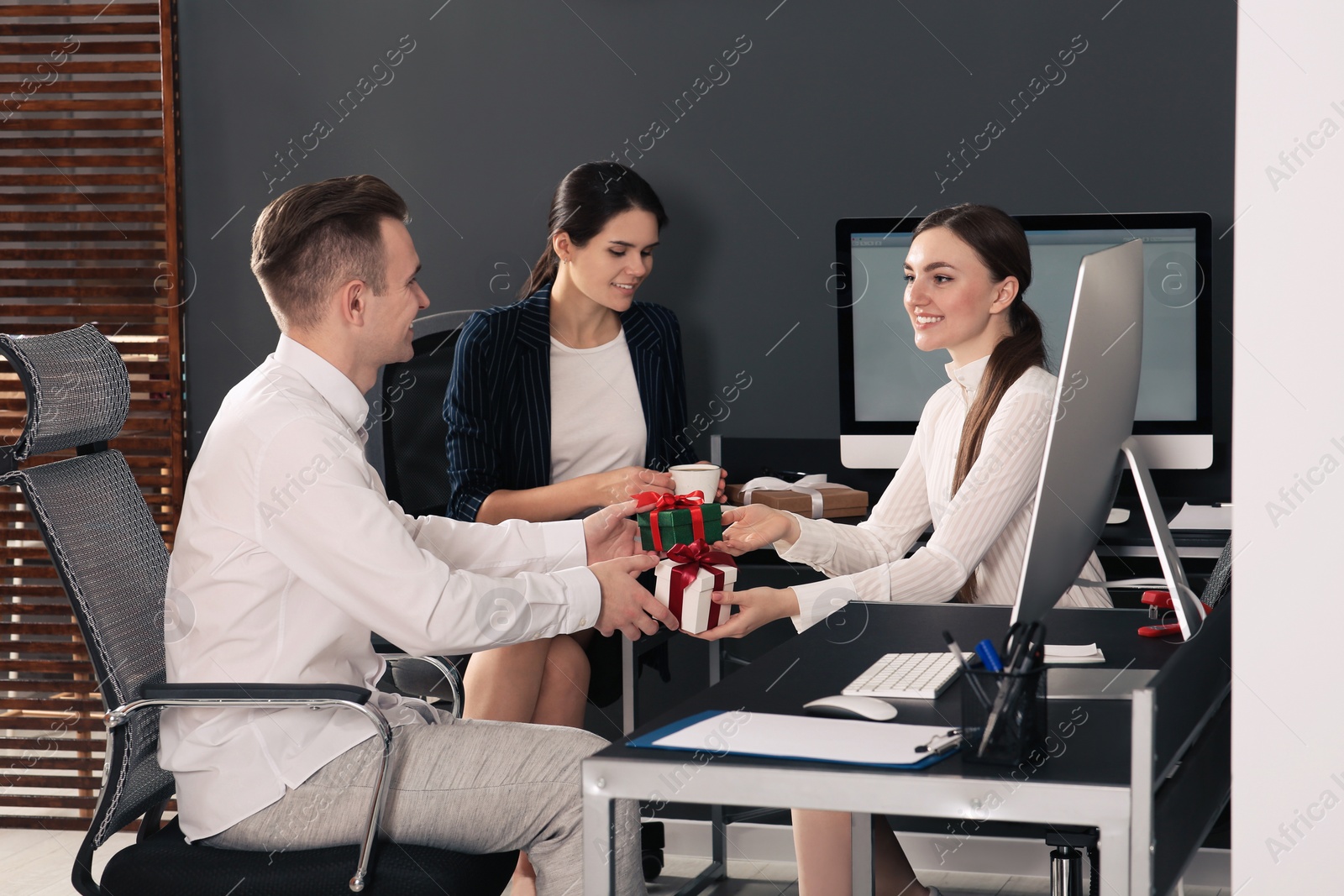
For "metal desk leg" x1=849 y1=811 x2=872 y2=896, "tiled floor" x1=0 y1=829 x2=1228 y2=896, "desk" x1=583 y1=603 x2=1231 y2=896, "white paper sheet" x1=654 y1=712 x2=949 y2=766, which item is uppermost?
"white paper sheet" x1=654 y1=712 x2=949 y2=766

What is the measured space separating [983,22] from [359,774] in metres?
2.51

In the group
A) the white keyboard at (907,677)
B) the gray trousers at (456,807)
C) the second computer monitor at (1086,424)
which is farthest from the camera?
the gray trousers at (456,807)

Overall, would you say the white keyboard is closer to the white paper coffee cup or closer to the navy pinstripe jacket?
the white paper coffee cup

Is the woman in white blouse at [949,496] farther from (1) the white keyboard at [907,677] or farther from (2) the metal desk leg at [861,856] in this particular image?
(1) the white keyboard at [907,677]

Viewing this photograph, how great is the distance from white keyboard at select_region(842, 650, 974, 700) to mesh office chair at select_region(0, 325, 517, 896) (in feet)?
1.87

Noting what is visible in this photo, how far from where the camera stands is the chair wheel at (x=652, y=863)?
3236mm

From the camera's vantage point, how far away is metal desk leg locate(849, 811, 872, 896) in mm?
2117

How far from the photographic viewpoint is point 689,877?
3307 mm

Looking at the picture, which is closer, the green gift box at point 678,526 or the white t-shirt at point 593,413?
the green gift box at point 678,526

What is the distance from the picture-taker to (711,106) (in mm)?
3512

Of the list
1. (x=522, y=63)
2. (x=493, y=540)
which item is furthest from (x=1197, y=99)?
(x=493, y=540)

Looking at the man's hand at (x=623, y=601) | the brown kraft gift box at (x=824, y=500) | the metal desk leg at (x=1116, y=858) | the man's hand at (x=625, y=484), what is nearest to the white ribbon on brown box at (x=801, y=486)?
the brown kraft gift box at (x=824, y=500)

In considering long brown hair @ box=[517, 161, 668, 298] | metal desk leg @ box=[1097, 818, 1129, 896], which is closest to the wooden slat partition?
long brown hair @ box=[517, 161, 668, 298]

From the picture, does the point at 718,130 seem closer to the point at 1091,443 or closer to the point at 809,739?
the point at 1091,443
